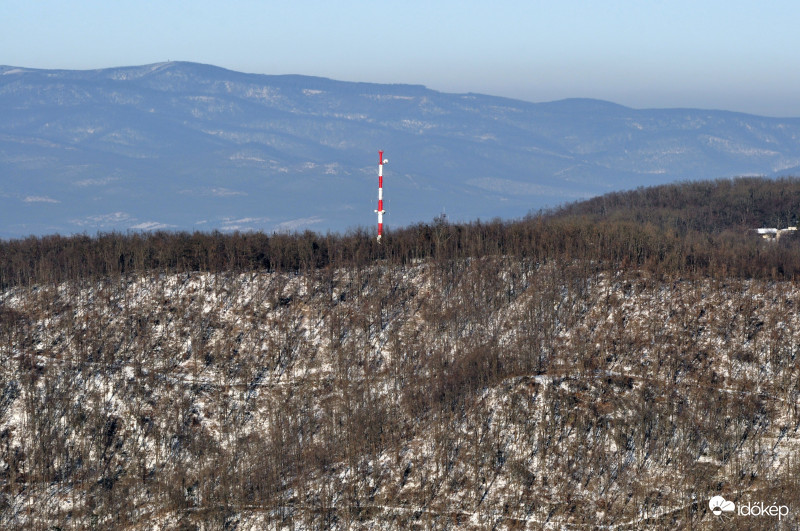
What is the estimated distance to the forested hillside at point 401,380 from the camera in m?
35.7

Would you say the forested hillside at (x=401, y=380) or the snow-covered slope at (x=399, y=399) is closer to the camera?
the snow-covered slope at (x=399, y=399)

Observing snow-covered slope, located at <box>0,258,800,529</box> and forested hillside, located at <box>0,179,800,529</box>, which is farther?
forested hillside, located at <box>0,179,800,529</box>

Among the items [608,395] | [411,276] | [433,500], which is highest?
[411,276]

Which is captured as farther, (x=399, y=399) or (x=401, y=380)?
(x=401, y=380)

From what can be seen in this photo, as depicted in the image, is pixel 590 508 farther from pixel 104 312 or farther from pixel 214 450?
pixel 104 312

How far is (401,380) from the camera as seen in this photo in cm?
4328

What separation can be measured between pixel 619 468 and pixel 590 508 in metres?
2.53

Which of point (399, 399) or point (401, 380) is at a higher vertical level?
point (401, 380)

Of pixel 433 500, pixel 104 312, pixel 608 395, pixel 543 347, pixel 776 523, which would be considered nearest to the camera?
pixel 776 523

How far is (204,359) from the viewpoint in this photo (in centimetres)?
4538

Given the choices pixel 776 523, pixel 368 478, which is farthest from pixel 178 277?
pixel 776 523

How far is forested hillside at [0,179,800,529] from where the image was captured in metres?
35.7

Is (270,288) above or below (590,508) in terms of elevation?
above

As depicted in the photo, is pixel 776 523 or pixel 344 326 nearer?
pixel 776 523
